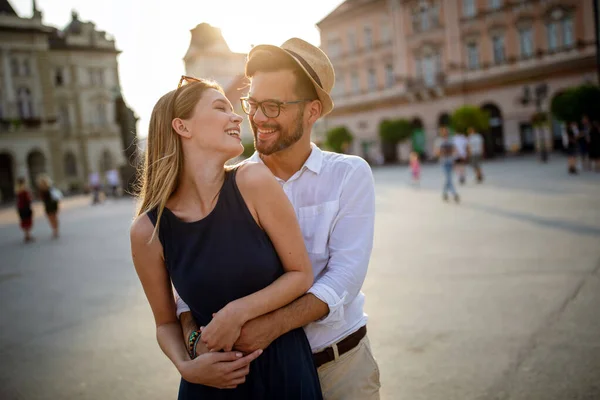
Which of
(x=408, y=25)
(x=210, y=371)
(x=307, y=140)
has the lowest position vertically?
(x=210, y=371)

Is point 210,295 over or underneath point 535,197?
over

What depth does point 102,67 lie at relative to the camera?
52.8m

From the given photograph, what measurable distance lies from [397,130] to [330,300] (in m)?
35.8

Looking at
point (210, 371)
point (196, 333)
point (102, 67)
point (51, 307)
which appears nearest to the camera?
point (210, 371)

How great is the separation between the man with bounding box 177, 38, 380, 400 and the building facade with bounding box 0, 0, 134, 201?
41549 mm

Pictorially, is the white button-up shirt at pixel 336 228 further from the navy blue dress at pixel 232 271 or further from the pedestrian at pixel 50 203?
the pedestrian at pixel 50 203

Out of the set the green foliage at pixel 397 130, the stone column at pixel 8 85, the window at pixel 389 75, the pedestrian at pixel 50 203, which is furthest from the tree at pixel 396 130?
the stone column at pixel 8 85

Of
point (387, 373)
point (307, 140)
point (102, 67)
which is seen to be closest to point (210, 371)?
point (307, 140)

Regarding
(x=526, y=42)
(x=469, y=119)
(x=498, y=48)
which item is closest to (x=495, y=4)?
(x=498, y=48)

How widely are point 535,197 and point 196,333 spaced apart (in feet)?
38.2

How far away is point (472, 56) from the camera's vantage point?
3603 centimetres

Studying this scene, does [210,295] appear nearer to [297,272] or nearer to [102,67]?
[297,272]

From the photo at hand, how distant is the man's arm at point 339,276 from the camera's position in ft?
5.32

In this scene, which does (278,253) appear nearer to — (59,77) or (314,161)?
(314,161)
